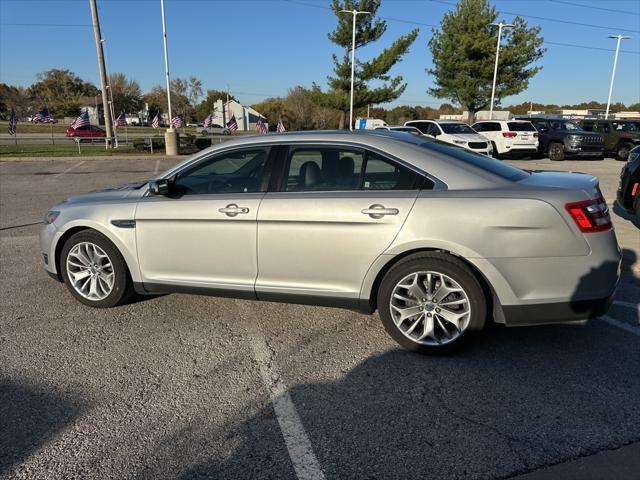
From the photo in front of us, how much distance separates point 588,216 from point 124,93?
8316 cm

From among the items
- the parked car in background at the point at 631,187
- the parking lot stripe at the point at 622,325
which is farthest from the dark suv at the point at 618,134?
the parking lot stripe at the point at 622,325

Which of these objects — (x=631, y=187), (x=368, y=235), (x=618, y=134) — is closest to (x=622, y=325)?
(x=368, y=235)

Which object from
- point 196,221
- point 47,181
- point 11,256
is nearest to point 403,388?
point 196,221

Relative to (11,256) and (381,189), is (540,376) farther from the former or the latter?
(11,256)

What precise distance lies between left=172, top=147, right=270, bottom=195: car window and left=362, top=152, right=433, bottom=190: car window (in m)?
0.88

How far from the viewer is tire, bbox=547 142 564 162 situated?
20875mm

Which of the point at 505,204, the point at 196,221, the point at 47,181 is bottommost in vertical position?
the point at 47,181

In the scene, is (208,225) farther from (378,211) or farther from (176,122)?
(176,122)

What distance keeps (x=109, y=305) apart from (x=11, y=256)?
8.98 feet

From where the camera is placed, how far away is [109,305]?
172 inches

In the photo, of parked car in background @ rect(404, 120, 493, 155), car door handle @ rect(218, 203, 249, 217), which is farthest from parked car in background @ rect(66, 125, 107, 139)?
car door handle @ rect(218, 203, 249, 217)

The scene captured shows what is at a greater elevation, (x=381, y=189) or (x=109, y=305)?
(x=381, y=189)

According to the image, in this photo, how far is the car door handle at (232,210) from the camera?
3.74m

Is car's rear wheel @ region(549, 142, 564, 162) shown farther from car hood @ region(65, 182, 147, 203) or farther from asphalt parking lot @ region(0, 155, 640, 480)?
car hood @ region(65, 182, 147, 203)
